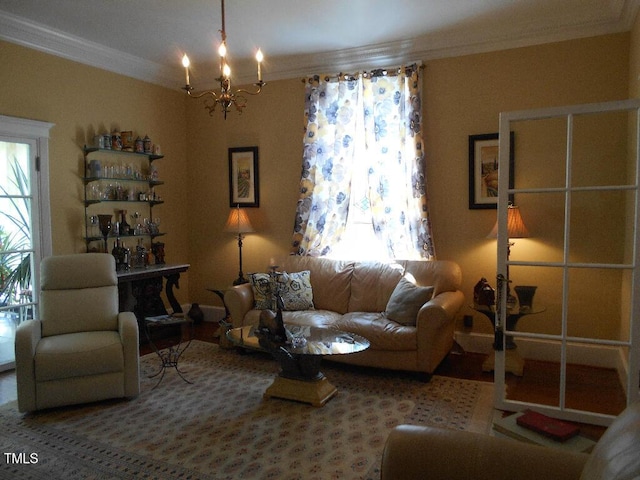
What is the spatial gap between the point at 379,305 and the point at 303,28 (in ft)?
8.70

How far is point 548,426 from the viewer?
170 cm

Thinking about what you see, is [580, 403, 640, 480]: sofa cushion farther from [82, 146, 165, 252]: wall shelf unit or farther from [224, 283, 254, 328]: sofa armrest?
[82, 146, 165, 252]: wall shelf unit

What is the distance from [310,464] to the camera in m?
2.53

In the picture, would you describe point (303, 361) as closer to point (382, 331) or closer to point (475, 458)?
point (382, 331)

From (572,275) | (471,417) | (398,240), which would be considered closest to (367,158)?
(398,240)

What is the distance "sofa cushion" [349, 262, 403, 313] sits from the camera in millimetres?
4359

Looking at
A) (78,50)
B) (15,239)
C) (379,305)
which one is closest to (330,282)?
(379,305)

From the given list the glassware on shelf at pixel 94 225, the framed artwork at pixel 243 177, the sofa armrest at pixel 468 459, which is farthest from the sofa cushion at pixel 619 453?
the glassware on shelf at pixel 94 225

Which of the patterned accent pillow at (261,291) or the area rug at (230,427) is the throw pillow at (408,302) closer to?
the area rug at (230,427)

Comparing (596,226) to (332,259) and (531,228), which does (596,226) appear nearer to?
(531,228)

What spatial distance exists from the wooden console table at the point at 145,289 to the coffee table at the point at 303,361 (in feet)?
5.43

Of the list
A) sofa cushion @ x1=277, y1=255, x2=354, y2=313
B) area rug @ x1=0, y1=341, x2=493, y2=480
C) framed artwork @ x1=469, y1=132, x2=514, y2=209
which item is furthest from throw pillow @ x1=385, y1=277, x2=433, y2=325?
framed artwork @ x1=469, y1=132, x2=514, y2=209

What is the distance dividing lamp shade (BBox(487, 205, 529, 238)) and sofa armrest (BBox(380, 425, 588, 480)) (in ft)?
5.83

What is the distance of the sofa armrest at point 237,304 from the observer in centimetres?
440
